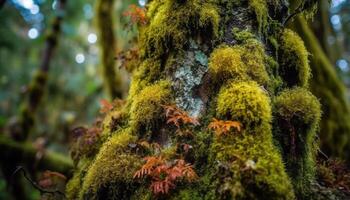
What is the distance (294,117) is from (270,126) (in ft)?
0.84

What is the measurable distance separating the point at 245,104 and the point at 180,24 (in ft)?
2.79

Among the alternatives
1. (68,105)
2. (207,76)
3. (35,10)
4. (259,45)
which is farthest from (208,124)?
(68,105)

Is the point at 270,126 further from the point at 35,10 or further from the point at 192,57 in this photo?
the point at 35,10

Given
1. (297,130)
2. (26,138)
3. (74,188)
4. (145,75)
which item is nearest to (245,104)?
(297,130)

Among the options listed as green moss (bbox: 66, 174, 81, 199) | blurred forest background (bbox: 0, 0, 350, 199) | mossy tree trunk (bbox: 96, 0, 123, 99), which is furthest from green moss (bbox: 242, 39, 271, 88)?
blurred forest background (bbox: 0, 0, 350, 199)

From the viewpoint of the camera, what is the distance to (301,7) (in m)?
2.88

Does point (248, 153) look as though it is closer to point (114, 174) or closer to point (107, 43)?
point (114, 174)

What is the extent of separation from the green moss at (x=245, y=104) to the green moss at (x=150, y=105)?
42cm

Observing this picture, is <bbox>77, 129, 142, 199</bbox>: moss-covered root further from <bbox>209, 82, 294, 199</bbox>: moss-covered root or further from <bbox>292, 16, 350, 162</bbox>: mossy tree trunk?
<bbox>292, 16, 350, 162</bbox>: mossy tree trunk

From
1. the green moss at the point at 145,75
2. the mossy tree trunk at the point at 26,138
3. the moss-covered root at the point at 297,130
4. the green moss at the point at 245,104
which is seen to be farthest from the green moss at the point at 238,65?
the mossy tree trunk at the point at 26,138

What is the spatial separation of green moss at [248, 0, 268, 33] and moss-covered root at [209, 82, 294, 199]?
0.58 m

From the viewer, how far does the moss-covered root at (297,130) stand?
2.41m

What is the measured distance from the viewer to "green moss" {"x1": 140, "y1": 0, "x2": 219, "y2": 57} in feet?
8.72

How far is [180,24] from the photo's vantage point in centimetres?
271
